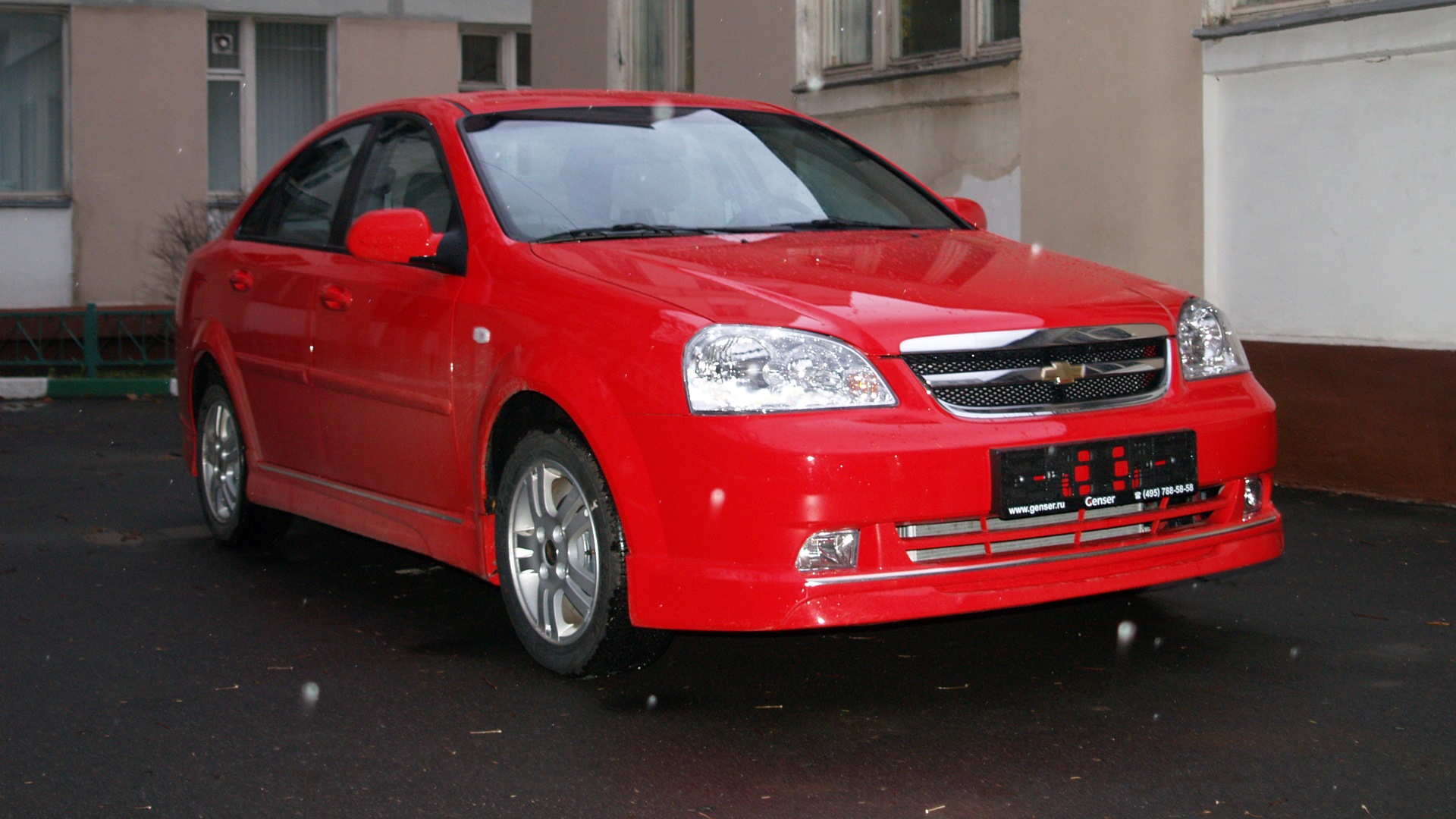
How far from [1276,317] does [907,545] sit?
476 cm

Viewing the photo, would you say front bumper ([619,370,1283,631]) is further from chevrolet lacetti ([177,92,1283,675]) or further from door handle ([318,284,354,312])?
door handle ([318,284,354,312])

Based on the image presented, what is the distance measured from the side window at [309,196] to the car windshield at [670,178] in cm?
89

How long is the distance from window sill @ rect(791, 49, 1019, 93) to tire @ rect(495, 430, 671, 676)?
6.06 m

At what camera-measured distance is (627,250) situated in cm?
504

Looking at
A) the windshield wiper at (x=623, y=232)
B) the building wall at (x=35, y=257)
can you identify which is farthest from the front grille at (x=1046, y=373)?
the building wall at (x=35, y=257)

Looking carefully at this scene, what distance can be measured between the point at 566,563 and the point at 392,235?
1.17m

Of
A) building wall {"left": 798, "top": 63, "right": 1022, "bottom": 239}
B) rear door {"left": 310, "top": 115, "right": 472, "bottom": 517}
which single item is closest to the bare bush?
building wall {"left": 798, "top": 63, "right": 1022, "bottom": 239}

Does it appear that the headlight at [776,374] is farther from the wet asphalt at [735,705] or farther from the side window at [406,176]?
the side window at [406,176]

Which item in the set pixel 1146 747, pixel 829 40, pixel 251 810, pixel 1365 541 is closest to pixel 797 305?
pixel 1146 747

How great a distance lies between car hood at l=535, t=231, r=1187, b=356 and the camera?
4.43 metres

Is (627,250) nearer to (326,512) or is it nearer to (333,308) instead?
(333,308)

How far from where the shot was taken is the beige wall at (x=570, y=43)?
1559 centimetres

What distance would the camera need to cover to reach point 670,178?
564 centimetres

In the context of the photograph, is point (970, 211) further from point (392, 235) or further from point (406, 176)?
point (392, 235)
